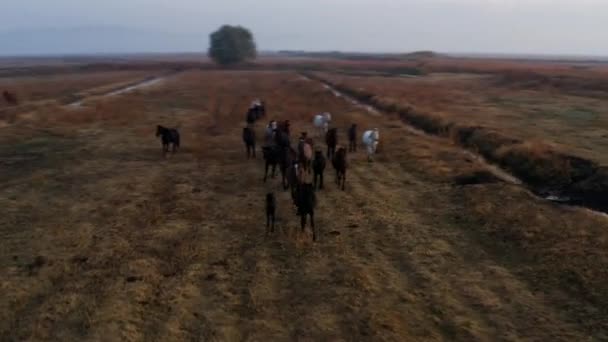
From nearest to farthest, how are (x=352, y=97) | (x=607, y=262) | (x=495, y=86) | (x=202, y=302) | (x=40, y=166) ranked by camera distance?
1. (x=202, y=302)
2. (x=607, y=262)
3. (x=40, y=166)
4. (x=352, y=97)
5. (x=495, y=86)

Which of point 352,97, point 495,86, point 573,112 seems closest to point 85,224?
point 573,112

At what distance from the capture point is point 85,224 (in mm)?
15531

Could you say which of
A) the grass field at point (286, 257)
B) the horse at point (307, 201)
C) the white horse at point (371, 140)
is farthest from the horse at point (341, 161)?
the white horse at point (371, 140)

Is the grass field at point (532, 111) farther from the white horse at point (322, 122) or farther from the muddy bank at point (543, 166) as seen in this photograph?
the white horse at point (322, 122)

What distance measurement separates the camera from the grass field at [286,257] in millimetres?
9984

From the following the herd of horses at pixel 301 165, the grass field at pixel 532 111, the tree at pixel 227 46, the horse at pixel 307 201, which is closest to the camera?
the horse at pixel 307 201

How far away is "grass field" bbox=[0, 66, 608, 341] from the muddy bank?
1.85 metres

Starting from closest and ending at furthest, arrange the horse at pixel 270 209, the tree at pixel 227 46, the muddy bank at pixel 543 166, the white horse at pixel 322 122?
the horse at pixel 270 209 < the muddy bank at pixel 543 166 < the white horse at pixel 322 122 < the tree at pixel 227 46

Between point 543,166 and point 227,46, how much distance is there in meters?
122

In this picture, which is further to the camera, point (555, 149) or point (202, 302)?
point (555, 149)

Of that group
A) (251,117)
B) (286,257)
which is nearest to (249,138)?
(251,117)

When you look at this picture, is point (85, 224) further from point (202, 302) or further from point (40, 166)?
point (40, 166)

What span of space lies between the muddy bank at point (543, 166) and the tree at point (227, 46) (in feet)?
364

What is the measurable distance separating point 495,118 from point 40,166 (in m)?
28.8
